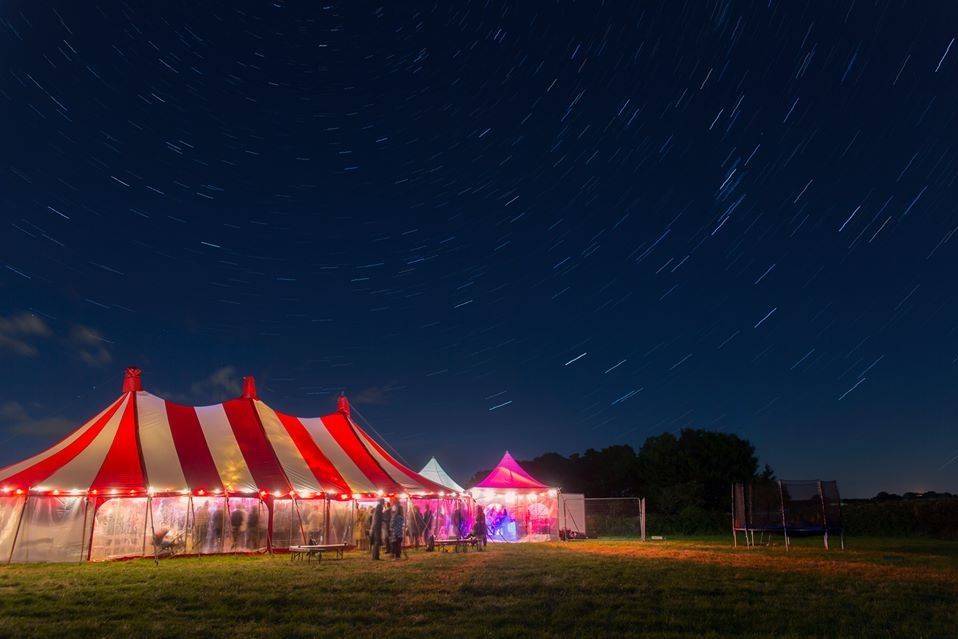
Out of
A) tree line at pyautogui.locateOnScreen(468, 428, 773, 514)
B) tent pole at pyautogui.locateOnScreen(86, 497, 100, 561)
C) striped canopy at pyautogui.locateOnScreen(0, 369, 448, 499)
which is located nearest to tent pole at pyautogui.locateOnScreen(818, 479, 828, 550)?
striped canopy at pyautogui.locateOnScreen(0, 369, 448, 499)

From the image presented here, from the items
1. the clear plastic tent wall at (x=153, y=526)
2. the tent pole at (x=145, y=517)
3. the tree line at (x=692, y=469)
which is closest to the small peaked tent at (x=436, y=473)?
the clear plastic tent wall at (x=153, y=526)

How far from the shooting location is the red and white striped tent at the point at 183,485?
13.7 meters

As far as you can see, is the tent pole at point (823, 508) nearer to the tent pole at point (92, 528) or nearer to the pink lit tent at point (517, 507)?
the pink lit tent at point (517, 507)

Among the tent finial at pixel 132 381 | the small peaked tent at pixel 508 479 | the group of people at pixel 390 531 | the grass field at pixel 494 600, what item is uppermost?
the tent finial at pixel 132 381

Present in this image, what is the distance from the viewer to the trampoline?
16.7m

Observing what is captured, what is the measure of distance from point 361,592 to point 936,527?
23.4 metres

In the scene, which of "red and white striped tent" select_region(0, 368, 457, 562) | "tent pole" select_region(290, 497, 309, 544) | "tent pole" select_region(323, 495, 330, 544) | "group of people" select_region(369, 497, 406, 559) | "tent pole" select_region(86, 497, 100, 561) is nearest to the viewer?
"red and white striped tent" select_region(0, 368, 457, 562)

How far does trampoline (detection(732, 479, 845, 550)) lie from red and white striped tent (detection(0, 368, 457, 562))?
764 centimetres

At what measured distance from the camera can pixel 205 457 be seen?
623 inches

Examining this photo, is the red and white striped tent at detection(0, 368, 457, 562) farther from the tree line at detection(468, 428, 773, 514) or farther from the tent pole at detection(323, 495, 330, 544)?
the tree line at detection(468, 428, 773, 514)

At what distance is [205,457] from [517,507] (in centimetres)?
1063

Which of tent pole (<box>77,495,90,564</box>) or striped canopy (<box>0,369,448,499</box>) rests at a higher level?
striped canopy (<box>0,369,448,499</box>)

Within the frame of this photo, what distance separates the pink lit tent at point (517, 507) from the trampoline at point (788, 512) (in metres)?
5.57

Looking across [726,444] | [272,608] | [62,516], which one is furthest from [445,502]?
[726,444]
